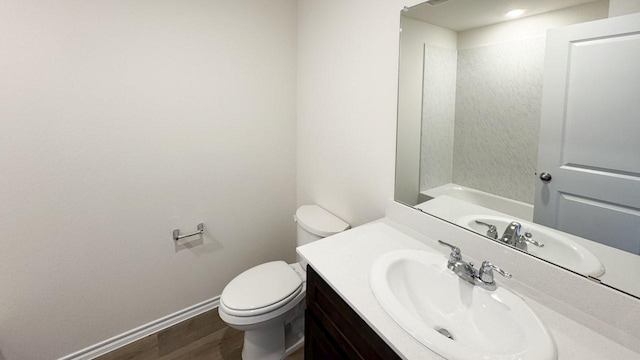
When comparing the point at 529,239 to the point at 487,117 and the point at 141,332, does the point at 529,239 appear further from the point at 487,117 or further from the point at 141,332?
the point at 141,332

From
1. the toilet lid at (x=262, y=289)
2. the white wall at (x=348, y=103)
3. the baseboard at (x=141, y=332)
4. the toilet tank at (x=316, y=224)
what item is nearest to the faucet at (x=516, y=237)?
the white wall at (x=348, y=103)

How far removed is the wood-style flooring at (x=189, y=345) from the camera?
161cm

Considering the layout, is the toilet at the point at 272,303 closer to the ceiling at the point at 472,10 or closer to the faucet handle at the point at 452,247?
the faucet handle at the point at 452,247

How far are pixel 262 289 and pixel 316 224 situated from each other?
0.48 m

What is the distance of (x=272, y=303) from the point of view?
1.42 metres

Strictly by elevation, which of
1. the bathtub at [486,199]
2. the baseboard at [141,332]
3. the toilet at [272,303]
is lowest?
the baseboard at [141,332]

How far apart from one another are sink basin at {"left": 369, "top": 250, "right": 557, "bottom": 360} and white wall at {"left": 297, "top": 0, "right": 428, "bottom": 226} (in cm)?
51

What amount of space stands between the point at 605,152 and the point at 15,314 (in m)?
2.46

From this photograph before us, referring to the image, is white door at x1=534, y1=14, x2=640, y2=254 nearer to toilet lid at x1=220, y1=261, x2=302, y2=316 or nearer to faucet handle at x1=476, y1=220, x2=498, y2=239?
faucet handle at x1=476, y1=220, x2=498, y2=239

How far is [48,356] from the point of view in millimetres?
1470

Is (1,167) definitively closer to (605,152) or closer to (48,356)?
(48,356)

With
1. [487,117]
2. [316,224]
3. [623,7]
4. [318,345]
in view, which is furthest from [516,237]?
[316,224]

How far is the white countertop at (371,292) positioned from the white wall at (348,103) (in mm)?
303

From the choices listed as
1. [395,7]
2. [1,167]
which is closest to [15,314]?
[1,167]
